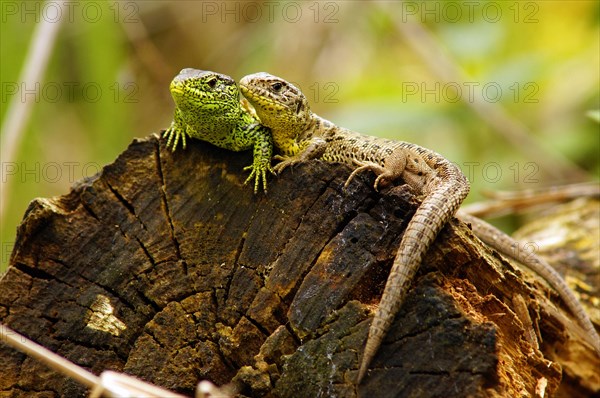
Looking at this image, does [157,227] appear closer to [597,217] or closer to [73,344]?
[73,344]

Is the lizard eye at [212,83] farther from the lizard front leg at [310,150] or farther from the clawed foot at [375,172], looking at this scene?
the clawed foot at [375,172]

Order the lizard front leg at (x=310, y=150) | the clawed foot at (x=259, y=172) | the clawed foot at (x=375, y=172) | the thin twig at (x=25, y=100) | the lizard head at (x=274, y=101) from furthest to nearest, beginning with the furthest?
the thin twig at (x=25, y=100) < the lizard head at (x=274, y=101) < the lizard front leg at (x=310, y=150) < the clawed foot at (x=259, y=172) < the clawed foot at (x=375, y=172)

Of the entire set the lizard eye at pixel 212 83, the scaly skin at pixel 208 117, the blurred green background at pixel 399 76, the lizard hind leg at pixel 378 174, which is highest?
the blurred green background at pixel 399 76

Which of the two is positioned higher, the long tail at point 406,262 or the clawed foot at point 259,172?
the clawed foot at point 259,172

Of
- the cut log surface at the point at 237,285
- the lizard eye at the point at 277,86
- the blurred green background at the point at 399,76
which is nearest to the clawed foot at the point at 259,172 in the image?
the cut log surface at the point at 237,285

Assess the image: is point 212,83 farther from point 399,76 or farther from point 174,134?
point 399,76

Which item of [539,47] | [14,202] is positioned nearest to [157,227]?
[14,202]
